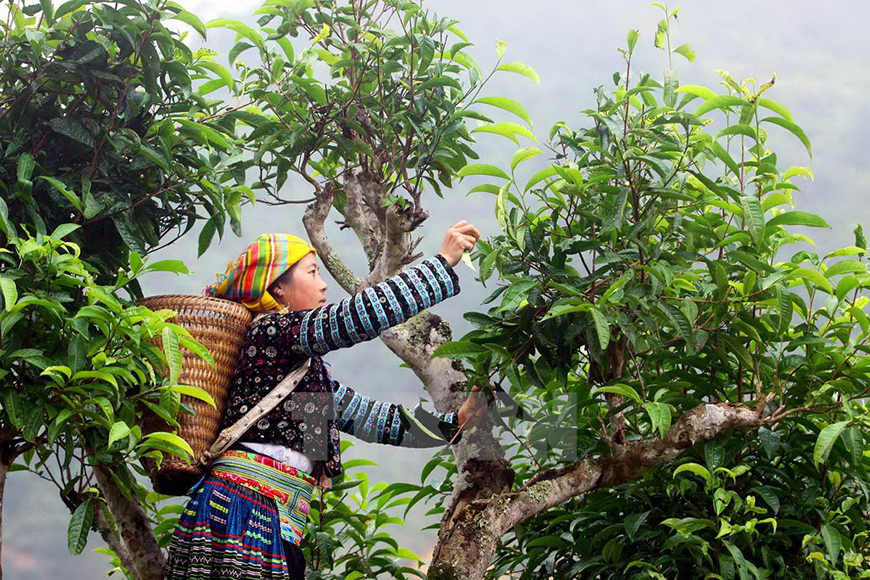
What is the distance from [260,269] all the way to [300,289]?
107 millimetres

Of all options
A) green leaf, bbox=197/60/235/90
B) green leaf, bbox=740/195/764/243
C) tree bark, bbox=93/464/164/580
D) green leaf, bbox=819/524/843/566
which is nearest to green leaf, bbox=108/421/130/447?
tree bark, bbox=93/464/164/580

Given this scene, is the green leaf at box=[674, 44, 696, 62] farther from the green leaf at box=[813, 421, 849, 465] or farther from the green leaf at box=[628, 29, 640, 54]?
the green leaf at box=[813, 421, 849, 465]

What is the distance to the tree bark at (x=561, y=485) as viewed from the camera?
6.56 feet

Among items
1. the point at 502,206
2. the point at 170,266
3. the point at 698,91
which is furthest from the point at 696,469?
the point at 170,266

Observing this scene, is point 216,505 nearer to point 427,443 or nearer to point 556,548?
point 427,443

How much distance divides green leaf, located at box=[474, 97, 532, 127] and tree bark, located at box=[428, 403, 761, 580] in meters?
0.75

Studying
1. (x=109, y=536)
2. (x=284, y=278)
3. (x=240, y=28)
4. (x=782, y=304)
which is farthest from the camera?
(x=109, y=536)

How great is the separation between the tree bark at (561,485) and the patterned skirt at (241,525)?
330 millimetres

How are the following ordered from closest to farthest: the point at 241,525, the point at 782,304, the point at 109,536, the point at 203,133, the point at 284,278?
the point at 782,304, the point at 241,525, the point at 203,133, the point at 284,278, the point at 109,536

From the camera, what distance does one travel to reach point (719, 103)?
192cm

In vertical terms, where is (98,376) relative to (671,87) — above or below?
below

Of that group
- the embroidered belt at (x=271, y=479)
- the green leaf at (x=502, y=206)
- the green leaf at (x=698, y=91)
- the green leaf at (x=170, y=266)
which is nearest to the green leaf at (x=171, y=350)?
the green leaf at (x=170, y=266)

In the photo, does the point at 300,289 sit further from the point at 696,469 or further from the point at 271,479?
the point at 696,469

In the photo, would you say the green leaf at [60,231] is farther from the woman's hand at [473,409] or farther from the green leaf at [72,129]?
the woman's hand at [473,409]
